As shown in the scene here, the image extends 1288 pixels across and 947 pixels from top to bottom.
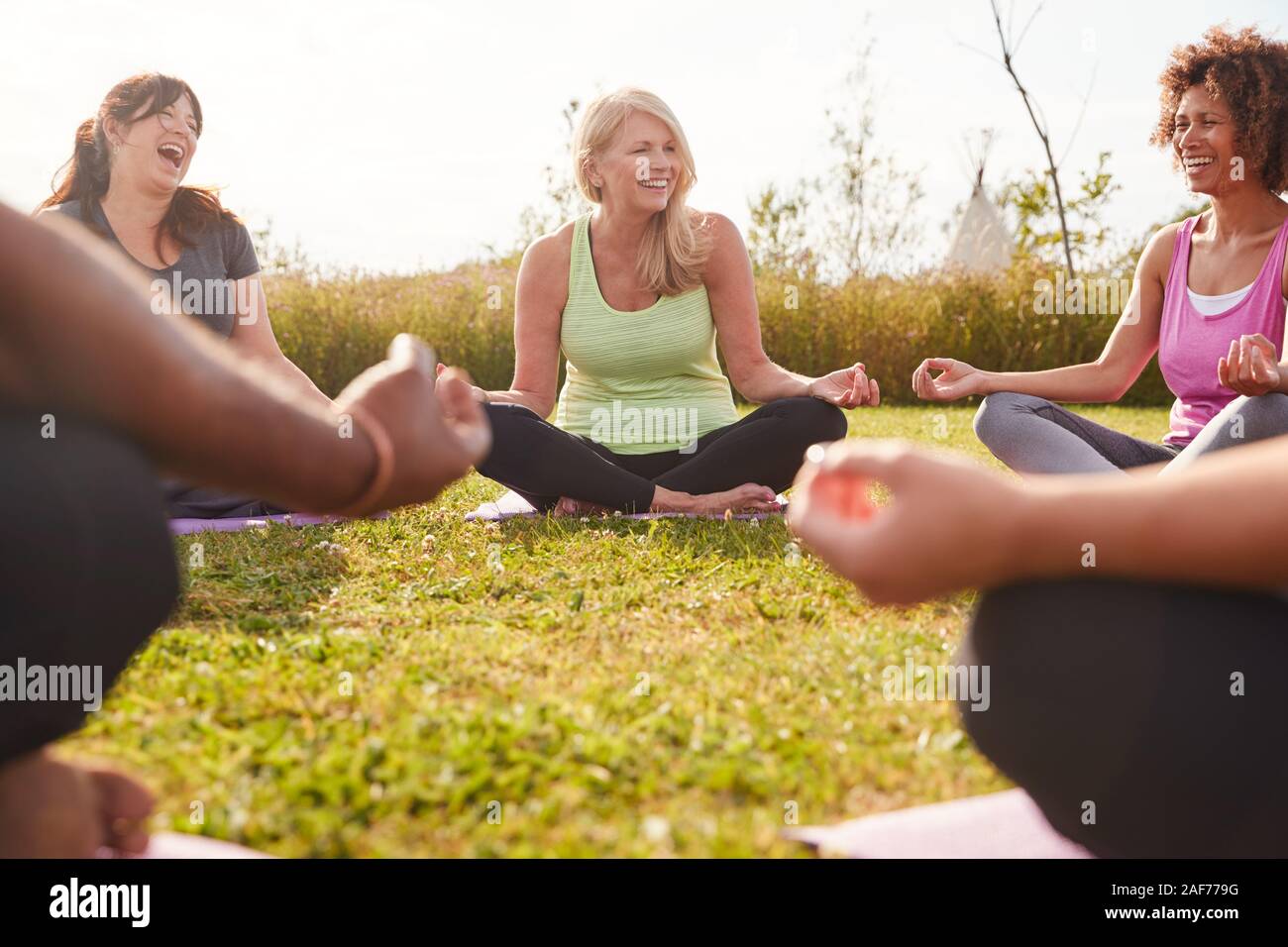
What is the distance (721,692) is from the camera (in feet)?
7.39

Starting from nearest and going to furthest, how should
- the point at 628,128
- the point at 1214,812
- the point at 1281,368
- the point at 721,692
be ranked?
the point at 1214,812 < the point at 721,692 < the point at 1281,368 < the point at 628,128

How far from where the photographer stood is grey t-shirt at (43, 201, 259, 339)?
14.5ft

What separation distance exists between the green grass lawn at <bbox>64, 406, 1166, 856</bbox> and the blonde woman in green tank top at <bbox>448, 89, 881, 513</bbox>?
31.0 inches

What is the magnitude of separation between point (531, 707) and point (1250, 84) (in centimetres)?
329

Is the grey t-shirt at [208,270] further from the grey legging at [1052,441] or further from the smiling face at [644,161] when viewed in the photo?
the grey legging at [1052,441]

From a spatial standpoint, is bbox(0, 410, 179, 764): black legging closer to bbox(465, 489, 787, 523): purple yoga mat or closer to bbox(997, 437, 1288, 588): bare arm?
bbox(997, 437, 1288, 588): bare arm

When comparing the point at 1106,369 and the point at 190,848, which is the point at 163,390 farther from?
the point at 1106,369

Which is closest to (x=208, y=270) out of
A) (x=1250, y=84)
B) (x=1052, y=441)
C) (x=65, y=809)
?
(x=1052, y=441)

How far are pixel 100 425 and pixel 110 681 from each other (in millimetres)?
356

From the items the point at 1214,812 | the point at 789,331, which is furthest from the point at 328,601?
the point at 789,331

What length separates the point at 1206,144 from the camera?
3564 millimetres

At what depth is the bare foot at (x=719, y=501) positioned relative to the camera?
4316mm
